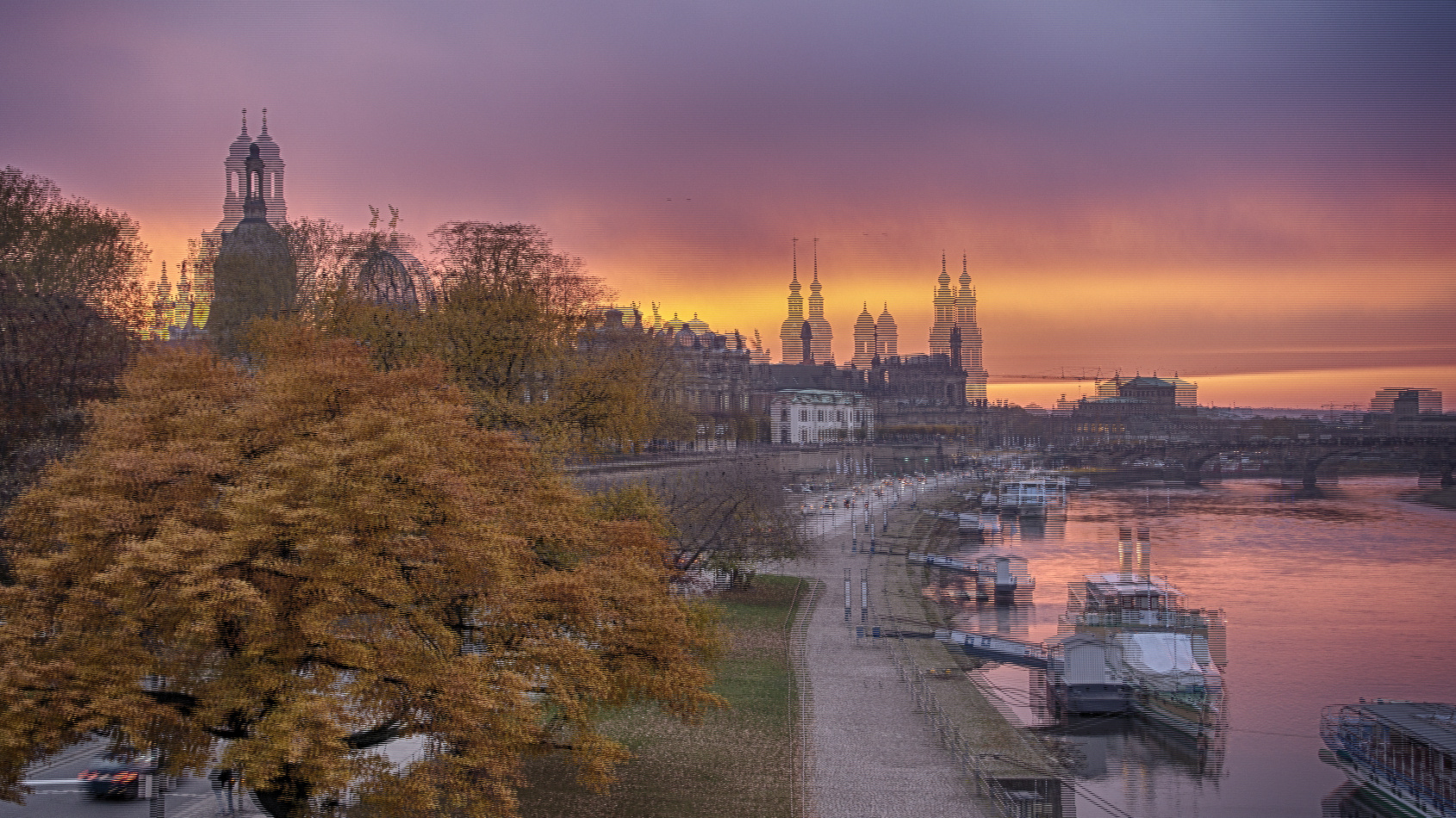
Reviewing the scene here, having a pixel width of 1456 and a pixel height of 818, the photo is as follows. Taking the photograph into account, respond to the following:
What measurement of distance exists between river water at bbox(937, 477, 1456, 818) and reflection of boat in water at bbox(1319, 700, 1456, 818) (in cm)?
109

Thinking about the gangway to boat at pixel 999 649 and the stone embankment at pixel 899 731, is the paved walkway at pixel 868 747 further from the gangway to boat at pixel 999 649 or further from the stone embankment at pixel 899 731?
the gangway to boat at pixel 999 649

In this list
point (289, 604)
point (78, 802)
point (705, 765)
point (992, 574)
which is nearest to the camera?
point (289, 604)

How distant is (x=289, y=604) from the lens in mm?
16125

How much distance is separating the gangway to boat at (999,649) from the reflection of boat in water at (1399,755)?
32.0ft

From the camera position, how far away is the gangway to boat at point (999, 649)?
38.4 metres

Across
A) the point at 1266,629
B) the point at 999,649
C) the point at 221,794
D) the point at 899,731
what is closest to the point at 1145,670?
the point at 999,649

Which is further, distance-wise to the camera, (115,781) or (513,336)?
(513,336)

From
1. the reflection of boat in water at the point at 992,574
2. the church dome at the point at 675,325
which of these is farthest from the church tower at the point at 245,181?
the reflection of boat in water at the point at 992,574

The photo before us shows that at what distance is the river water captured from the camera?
2931 centimetres

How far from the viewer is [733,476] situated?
58719 millimetres

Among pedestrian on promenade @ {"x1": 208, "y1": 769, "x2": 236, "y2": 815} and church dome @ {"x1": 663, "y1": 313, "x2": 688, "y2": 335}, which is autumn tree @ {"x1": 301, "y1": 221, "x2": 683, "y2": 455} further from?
church dome @ {"x1": 663, "y1": 313, "x2": 688, "y2": 335}

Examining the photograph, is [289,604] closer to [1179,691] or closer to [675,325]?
[1179,691]

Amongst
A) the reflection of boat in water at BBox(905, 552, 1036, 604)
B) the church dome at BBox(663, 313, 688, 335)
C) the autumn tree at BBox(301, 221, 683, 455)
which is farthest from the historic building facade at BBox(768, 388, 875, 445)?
the autumn tree at BBox(301, 221, 683, 455)

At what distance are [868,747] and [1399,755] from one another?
45.0ft
